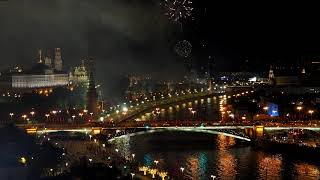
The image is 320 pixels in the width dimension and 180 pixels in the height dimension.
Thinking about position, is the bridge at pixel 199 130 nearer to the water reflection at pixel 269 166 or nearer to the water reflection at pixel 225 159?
the water reflection at pixel 225 159

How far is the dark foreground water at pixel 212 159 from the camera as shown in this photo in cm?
1347

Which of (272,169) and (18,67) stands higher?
(18,67)

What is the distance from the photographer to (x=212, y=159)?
49.3 feet

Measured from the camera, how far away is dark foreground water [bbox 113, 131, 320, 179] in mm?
13469

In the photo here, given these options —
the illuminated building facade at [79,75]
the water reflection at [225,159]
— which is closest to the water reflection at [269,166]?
A: the water reflection at [225,159]

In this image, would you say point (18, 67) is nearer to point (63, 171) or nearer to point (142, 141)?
point (142, 141)

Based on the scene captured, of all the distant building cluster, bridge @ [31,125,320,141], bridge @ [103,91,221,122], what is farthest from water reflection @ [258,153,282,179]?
the distant building cluster

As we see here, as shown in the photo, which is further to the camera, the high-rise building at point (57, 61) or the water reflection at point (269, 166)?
the high-rise building at point (57, 61)

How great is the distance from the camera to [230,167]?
1409cm

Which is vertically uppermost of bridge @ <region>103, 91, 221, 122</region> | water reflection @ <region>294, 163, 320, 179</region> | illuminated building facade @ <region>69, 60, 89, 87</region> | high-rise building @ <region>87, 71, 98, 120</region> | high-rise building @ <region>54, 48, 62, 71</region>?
high-rise building @ <region>54, 48, 62, 71</region>

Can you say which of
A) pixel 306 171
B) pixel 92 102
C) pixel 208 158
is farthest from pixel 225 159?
pixel 92 102

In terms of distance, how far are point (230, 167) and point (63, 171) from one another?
4352mm

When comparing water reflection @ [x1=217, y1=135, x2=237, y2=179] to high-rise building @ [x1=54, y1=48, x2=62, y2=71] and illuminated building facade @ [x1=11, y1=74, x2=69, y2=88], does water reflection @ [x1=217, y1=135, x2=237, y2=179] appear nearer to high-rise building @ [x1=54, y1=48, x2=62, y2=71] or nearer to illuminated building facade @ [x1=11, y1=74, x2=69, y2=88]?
illuminated building facade @ [x1=11, y1=74, x2=69, y2=88]

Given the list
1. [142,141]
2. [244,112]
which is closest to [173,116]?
[244,112]
